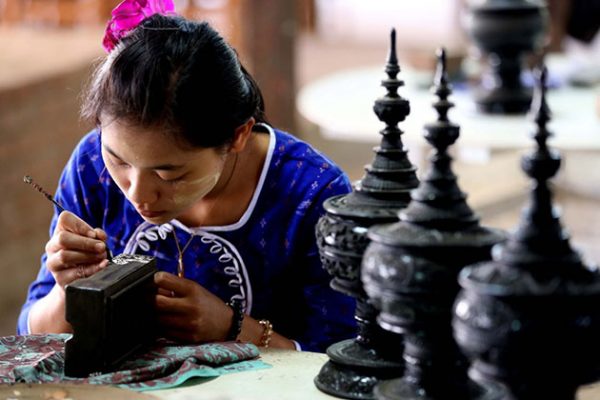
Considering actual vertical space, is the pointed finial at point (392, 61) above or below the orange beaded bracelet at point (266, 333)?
above

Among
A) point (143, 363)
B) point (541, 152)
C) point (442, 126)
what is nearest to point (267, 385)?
point (143, 363)

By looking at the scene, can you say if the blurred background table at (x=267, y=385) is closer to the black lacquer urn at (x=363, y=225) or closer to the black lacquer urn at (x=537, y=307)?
the black lacquer urn at (x=363, y=225)

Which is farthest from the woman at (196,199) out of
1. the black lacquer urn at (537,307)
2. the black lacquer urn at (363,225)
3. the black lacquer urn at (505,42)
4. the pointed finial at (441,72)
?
the black lacquer urn at (505,42)

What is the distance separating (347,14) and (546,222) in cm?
1030

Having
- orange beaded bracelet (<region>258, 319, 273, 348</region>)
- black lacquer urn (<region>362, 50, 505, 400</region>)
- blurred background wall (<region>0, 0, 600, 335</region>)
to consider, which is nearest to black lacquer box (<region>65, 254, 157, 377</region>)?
orange beaded bracelet (<region>258, 319, 273, 348</region>)

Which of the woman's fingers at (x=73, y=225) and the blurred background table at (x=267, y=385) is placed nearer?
the blurred background table at (x=267, y=385)

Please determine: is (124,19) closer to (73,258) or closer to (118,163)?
(118,163)

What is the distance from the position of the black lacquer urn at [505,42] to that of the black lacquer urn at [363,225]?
7.78ft

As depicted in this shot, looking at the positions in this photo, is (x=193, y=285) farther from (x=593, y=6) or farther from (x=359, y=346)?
(x=593, y=6)

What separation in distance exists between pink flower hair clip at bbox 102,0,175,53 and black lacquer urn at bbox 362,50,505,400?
0.55 metres

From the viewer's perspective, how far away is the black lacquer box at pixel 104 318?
5.19 ft

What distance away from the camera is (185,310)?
69.3 inches

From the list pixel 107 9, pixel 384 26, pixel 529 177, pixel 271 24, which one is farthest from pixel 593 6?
pixel 384 26

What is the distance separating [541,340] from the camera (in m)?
1.18
